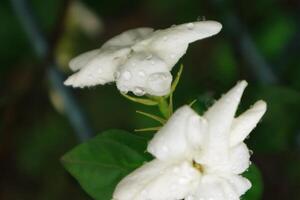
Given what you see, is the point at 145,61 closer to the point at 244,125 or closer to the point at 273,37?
the point at 244,125

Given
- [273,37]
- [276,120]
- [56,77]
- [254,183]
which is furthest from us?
[273,37]

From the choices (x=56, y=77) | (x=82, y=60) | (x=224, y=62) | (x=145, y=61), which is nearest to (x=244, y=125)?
(x=145, y=61)

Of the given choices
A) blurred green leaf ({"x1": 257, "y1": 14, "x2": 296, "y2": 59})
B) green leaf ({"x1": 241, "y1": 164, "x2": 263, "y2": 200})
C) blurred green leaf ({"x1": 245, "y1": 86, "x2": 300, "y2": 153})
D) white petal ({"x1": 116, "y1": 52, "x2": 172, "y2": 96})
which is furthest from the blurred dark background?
white petal ({"x1": 116, "y1": 52, "x2": 172, "y2": 96})

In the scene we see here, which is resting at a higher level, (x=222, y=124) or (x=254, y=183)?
(x=222, y=124)

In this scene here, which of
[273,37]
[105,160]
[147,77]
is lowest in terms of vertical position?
[273,37]

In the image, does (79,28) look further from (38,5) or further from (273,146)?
(273,146)

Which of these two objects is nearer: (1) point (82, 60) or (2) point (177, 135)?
(2) point (177, 135)

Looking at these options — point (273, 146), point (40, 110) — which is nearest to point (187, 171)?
point (273, 146)
